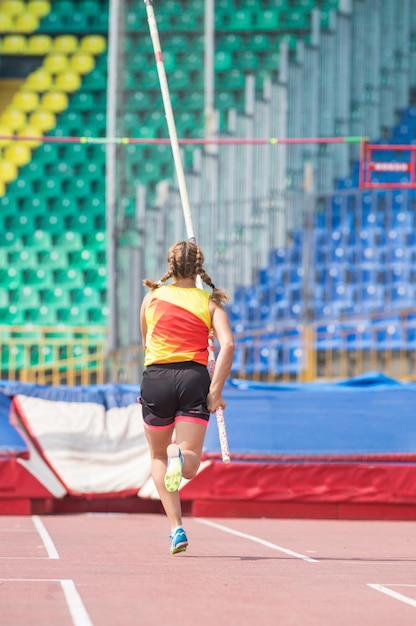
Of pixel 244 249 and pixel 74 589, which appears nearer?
pixel 74 589

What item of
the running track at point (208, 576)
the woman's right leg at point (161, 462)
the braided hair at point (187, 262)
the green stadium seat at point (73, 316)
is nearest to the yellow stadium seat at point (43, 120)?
the green stadium seat at point (73, 316)

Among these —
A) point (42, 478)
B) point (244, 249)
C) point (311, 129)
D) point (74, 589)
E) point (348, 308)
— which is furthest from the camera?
point (311, 129)

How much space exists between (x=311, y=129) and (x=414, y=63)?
8.20ft

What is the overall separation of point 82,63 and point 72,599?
25.5 m

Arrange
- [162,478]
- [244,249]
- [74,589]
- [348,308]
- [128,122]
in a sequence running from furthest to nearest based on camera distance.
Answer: [128,122] → [244,249] → [348,308] → [162,478] → [74,589]

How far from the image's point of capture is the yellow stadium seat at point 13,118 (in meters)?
29.1

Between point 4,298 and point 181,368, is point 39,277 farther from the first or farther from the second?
point 181,368

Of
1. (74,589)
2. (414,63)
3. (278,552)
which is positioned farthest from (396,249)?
(74,589)

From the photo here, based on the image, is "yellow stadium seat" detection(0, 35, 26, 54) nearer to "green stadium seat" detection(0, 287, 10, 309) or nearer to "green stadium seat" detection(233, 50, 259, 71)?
"green stadium seat" detection(233, 50, 259, 71)

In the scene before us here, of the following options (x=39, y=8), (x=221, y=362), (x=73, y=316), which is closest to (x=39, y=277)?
(x=73, y=316)

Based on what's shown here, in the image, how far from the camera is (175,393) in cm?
705

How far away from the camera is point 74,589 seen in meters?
5.34

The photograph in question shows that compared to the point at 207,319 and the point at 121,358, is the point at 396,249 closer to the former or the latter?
the point at 121,358

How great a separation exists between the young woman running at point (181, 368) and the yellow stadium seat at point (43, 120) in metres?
22.0
